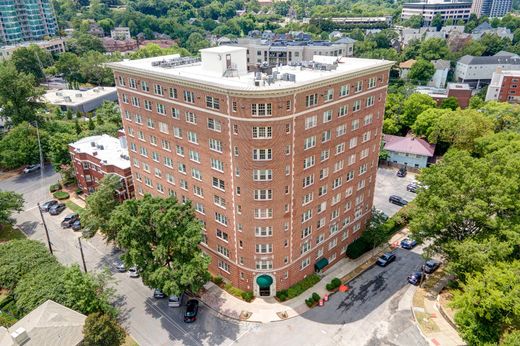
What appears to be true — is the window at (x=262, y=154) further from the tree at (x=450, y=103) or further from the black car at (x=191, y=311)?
the tree at (x=450, y=103)

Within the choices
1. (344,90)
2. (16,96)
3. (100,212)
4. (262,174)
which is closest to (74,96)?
(16,96)

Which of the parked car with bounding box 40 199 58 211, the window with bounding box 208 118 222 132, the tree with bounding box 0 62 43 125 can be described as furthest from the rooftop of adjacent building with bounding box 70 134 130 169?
the tree with bounding box 0 62 43 125

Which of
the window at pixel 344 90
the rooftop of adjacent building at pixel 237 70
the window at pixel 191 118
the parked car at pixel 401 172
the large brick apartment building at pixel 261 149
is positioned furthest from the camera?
the parked car at pixel 401 172

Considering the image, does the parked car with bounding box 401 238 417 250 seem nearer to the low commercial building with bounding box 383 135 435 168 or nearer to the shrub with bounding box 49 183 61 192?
the low commercial building with bounding box 383 135 435 168

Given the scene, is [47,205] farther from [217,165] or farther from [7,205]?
[217,165]

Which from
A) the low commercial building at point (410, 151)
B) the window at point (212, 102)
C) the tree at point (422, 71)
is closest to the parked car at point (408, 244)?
the low commercial building at point (410, 151)
